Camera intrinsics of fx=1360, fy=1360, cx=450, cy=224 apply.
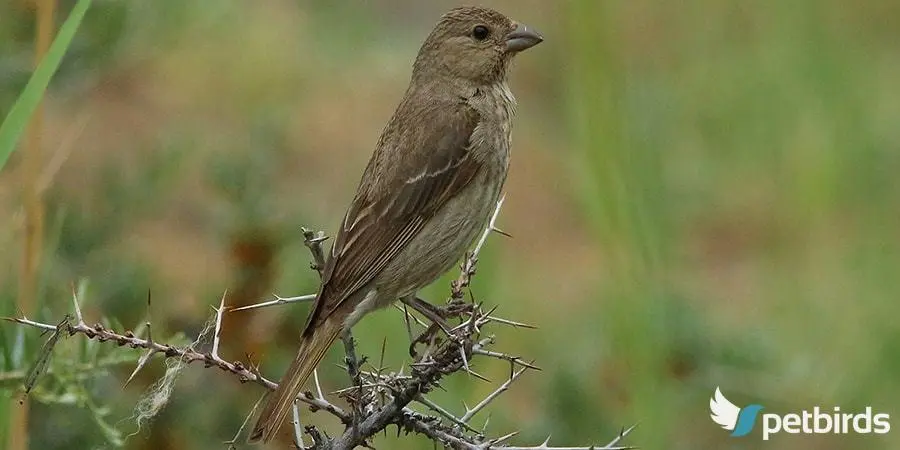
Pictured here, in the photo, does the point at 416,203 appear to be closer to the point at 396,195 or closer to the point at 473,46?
the point at 396,195

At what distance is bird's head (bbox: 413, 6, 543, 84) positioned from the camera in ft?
14.5

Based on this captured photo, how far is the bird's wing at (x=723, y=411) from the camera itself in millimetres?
4750

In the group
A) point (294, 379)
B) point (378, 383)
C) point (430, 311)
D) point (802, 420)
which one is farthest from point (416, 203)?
point (802, 420)

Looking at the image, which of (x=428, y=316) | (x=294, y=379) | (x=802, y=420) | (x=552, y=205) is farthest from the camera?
(x=552, y=205)

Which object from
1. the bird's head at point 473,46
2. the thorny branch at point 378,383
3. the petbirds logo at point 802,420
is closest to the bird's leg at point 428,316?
the thorny branch at point 378,383

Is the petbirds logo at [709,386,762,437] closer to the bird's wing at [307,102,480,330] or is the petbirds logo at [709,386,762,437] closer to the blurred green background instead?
the blurred green background

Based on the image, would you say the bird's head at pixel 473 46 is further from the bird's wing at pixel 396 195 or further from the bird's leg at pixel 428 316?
the bird's leg at pixel 428 316

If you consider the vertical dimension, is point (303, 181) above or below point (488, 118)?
below

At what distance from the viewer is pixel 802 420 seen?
5371 mm

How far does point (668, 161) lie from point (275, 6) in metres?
3.36

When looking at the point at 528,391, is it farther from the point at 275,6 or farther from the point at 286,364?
the point at 275,6

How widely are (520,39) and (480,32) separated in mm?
141

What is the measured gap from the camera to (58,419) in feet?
13.0

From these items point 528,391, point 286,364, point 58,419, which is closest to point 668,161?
point 528,391
